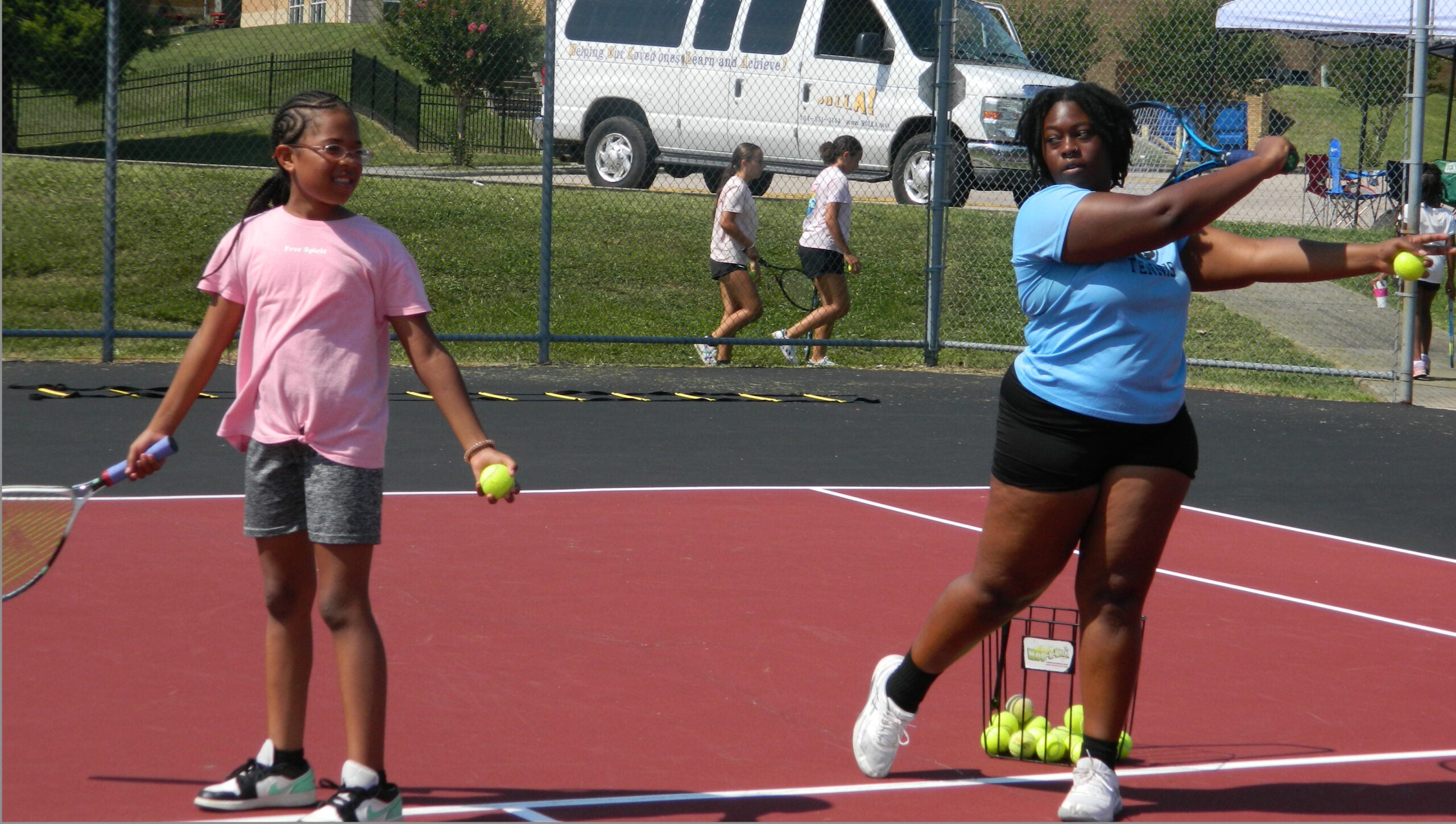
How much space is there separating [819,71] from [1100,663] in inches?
505

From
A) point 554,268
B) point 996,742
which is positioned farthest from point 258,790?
point 554,268

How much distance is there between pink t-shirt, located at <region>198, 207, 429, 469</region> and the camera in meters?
3.76

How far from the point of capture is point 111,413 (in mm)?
10305

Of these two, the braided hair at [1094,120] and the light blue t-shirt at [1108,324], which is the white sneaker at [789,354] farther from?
the light blue t-shirt at [1108,324]

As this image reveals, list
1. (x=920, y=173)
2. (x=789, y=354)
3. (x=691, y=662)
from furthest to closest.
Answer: (x=920, y=173) < (x=789, y=354) < (x=691, y=662)

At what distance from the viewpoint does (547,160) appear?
1332cm

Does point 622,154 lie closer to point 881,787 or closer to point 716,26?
point 716,26

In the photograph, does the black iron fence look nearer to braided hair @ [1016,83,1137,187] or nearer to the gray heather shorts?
braided hair @ [1016,83,1137,187]

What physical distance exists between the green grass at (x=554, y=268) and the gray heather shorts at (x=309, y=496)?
399 inches

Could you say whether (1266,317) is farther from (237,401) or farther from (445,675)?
(237,401)

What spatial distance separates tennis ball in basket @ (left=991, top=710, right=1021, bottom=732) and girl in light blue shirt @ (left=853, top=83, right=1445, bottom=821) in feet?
1.29

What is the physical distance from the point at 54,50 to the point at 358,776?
14.6 m

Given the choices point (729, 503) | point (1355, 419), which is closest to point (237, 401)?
point (729, 503)

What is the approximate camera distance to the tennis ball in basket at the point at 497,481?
3.61 m
